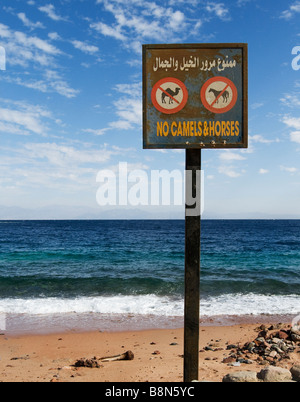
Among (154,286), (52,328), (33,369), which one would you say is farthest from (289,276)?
(33,369)

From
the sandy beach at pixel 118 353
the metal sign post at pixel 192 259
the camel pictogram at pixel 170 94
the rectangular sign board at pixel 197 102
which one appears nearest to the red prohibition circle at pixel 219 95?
the rectangular sign board at pixel 197 102

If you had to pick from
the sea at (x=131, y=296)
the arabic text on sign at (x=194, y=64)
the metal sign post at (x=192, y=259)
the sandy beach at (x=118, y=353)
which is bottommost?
the sea at (x=131, y=296)

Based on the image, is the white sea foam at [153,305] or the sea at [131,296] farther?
the white sea foam at [153,305]

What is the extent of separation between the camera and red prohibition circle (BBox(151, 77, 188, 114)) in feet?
15.5

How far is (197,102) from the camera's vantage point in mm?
4699

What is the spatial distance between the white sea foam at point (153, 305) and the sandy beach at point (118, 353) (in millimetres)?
2246

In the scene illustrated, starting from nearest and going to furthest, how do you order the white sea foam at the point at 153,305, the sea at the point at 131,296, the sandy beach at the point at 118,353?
1. the sandy beach at the point at 118,353
2. the sea at the point at 131,296
3. the white sea foam at the point at 153,305

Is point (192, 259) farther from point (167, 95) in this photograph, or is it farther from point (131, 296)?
point (131, 296)

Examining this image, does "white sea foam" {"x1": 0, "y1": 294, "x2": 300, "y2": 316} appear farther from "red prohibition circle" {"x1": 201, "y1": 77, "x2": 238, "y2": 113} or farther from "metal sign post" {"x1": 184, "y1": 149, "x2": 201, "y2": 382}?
"red prohibition circle" {"x1": 201, "y1": 77, "x2": 238, "y2": 113}

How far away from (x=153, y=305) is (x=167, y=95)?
10.6 metres

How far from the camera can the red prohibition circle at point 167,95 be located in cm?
471

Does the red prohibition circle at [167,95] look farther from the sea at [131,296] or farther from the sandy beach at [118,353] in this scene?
the sea at [131,296]

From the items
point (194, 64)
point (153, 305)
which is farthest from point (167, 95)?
point (153, 305)

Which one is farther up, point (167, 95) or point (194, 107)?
point (167, 95)
